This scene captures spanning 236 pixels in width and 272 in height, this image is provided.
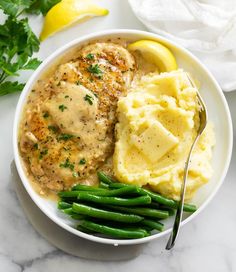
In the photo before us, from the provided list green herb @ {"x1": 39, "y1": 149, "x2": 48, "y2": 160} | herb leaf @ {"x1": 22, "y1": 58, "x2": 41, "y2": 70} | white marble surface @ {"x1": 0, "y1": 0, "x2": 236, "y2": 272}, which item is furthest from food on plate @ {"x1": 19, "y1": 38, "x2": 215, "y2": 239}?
white marble surface @ {"x1": 0, "y1": 0, "x2": 236, "y2": 272}

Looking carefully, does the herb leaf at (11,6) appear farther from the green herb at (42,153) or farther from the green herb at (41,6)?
the green herb at (42,153)

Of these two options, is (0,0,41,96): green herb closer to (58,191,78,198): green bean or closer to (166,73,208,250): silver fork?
(58,191,78,198): green bean

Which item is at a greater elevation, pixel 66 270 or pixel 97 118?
pixel 97 118

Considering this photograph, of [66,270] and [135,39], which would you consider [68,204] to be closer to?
[66,270]

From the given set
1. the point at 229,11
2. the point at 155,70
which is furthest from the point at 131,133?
the point at 229,11

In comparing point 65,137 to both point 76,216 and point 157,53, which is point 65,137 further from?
point 157,53

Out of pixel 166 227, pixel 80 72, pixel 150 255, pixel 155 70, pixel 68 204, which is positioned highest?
pixel 80 72

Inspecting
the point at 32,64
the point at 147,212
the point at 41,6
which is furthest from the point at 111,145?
the point at 41,6
